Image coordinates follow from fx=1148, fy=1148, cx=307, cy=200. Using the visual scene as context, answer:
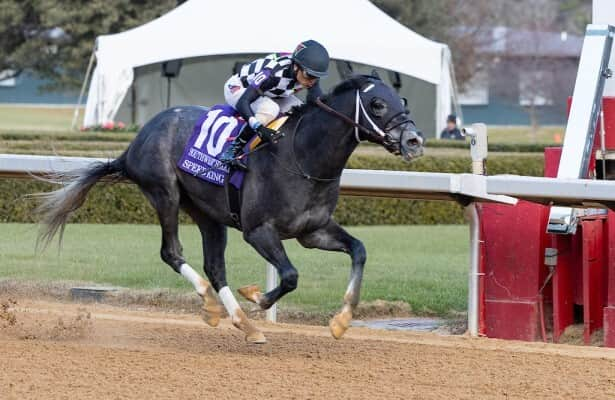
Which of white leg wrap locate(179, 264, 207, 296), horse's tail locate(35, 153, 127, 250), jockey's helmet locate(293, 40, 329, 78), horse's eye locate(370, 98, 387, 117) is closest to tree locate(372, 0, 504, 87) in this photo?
horse's tail locate(35, 153, 127, 250)

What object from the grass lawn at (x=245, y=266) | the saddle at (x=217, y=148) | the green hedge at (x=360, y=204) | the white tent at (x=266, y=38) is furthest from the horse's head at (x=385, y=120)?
the white tent at (x=266, y=38)

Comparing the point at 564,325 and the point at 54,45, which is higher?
the point at 54,45

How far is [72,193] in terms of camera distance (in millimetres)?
7719

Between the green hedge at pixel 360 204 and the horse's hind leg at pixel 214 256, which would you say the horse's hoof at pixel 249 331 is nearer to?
the horse's hind leg at pixel 214 256

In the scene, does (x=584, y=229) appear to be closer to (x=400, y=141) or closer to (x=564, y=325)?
(x=564, y=325)

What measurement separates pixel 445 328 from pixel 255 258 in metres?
2.70

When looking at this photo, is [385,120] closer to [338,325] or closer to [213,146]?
[338,325]

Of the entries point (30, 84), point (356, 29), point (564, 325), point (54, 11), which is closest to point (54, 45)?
point (54, 11)

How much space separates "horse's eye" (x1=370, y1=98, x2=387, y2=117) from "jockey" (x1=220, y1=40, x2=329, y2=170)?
1.35ft

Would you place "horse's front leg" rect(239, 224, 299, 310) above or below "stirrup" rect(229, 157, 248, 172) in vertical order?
below

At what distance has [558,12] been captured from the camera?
2164 inches

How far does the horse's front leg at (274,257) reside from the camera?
6.40 m

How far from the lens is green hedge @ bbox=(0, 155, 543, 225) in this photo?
12.9 metres

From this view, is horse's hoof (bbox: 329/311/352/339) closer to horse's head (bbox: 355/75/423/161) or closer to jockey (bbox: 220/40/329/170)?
horse's head (bbox: 355/75/423/161)
